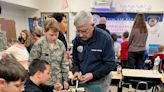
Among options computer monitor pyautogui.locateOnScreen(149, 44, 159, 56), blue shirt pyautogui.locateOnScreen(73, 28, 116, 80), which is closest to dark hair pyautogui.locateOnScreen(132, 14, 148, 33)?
computer monitor pyautogui.locateOnScreen(149, 44, 159, 56)

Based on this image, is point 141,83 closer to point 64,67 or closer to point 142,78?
point 142,78

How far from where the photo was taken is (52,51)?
2.65 m

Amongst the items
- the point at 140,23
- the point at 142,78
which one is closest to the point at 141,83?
the point at 142,78

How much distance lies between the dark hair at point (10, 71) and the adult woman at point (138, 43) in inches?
162

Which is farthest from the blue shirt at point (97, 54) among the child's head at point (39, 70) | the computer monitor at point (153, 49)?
the computer monitor at point (153, 49)

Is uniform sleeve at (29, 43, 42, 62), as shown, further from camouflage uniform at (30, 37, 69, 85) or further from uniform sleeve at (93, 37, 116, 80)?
uniform sleeve at (93, 37, 116, 80)

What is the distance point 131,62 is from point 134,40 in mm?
473

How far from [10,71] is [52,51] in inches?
54.9

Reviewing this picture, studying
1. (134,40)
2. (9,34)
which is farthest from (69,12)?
(134,40)

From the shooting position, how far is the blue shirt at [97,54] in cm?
227

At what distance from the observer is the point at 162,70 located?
6.41 meters

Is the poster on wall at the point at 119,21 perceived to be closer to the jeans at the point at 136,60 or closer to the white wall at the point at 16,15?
the white wall at the point at 16,15

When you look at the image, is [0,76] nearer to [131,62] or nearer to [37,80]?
[37,80]

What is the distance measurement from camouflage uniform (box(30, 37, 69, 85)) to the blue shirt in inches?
15.1
